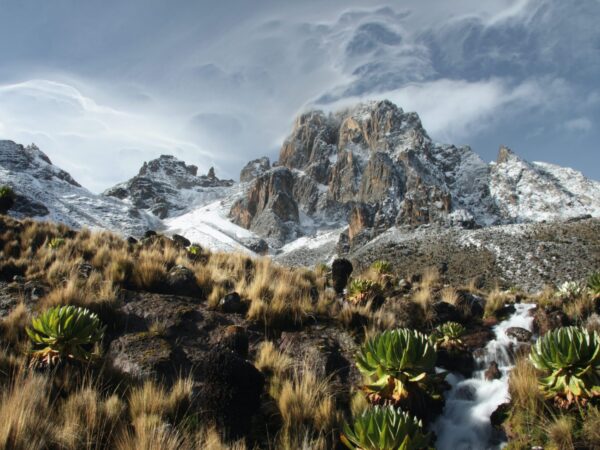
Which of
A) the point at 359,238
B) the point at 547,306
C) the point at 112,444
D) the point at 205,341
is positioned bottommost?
the point at 112,444

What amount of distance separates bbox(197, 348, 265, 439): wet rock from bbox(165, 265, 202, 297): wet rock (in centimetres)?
390

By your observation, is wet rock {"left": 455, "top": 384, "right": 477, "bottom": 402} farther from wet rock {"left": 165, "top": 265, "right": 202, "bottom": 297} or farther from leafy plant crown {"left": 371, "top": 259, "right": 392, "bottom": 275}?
leafy plant crown {"left": 371, "top": 259, "right": 392, "bottom": 275}

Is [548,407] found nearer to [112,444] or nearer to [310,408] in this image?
[310,408]

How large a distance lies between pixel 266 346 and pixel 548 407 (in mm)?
3435

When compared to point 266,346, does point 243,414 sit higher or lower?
lower

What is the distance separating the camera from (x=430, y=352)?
473cm

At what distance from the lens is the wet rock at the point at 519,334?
7145 mm

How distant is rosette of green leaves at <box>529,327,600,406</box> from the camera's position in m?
4.12

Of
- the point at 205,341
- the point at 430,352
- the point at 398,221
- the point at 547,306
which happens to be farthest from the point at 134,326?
the point at 398,221

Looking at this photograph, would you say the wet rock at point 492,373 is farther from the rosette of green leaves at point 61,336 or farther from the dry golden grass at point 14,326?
the dry golden grass at point 14,326

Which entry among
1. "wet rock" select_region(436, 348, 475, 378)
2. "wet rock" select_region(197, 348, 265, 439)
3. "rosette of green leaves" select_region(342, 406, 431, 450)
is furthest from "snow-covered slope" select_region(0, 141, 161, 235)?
"rosette of green leaves" select_region(342, 406, 431, 450)

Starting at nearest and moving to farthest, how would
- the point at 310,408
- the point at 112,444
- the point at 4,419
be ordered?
the point at 4,419 < the point at 112,444 < the point at 310,408

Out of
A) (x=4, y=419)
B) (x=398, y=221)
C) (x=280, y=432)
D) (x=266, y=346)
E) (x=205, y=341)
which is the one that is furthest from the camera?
(x=398, y=221)

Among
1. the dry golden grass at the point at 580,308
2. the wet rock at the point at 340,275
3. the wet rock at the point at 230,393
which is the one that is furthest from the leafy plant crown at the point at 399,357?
the wet rock at the point at 340,275
